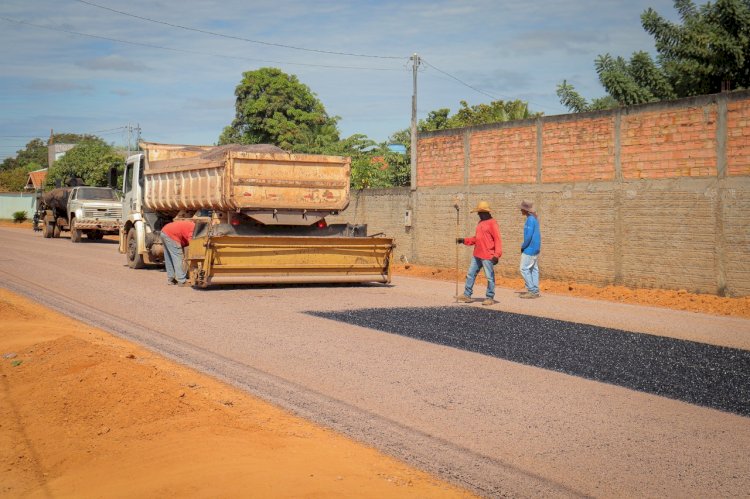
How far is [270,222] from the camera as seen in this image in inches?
654

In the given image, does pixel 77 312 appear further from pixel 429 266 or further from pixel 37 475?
pixel 429 266

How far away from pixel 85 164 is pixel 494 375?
63329mm

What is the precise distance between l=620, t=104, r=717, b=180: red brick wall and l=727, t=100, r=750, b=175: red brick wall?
305mm

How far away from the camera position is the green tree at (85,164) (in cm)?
6243

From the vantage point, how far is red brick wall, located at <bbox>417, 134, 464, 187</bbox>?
70.5 feet

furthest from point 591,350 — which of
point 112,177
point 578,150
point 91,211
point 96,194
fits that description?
point 96,194

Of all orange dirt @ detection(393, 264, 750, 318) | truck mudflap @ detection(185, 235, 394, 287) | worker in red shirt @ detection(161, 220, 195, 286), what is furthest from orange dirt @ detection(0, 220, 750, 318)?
worker in red shirt @ detection(161, 220, 195, 286)

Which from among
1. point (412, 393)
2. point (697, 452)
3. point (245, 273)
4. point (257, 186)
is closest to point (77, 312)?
point (245, 273)

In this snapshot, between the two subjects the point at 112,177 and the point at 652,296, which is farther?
the point at 112,177

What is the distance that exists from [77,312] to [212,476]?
8703mm

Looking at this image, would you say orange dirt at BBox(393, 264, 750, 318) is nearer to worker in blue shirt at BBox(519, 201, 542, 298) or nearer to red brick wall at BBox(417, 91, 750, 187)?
worker in blue shirt at BBox(519, 201, 542, 298)

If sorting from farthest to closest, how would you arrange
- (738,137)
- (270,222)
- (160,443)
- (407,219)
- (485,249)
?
(407,219)
(270,222)
(738,137)
(485,249)
(160,443)

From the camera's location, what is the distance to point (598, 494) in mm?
4883

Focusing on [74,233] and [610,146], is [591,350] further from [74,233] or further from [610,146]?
[74,233]
